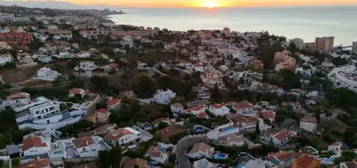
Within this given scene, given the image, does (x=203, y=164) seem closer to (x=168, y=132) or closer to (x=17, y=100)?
(x=168, y=132)

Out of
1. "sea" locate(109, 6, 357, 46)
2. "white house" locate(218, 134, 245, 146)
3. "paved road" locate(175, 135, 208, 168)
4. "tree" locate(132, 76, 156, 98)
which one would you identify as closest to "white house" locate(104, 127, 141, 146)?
"paved road" locate(175, 135, 208, 168)

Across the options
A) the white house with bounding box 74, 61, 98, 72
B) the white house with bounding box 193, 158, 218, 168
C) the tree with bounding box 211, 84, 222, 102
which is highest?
the white house with bounding box 74, 61, 98, 72

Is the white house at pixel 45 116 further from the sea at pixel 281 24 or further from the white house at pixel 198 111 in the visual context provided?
the sea at pixel 281 24

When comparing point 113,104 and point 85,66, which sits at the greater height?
point 85,66

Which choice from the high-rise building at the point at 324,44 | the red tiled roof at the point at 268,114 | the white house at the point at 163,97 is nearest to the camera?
the red tiled roof at the point at 268,114

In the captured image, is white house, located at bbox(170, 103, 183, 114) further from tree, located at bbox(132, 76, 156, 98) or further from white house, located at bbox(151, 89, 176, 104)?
tree, located at bbox(132, 76, 156, 98)

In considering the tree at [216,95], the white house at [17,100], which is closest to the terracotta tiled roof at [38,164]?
the white house at [17,100]

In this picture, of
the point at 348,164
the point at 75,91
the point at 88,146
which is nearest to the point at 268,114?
the point at 348,164
